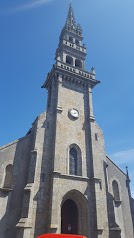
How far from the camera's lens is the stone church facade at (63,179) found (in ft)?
53.6

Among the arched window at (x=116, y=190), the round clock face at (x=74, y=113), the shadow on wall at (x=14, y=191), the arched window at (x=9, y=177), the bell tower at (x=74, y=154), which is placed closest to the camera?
→ the shadow on wall at (x=14, y=191)

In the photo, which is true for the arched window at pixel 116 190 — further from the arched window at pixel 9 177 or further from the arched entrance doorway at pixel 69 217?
the arched window at pixel 9 177

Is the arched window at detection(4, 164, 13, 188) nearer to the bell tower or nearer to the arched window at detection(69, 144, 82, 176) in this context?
the bell tower

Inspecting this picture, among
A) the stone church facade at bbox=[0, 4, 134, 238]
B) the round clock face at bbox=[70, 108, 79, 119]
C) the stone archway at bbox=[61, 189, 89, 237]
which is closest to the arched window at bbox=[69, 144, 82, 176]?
the stone church facade at bbox=[0, 4, 134, 238]

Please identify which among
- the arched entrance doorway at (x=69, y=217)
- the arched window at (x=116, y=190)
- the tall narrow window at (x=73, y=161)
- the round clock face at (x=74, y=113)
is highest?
the round clock face at (x=74, y=113)

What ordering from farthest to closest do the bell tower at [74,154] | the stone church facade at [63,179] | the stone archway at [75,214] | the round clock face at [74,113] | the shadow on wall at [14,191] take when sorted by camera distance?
the round clock face at [74,113], the stone archway at [75,214], the bell tower at [74,154], the stone church facade at [63,179], the shadow on wall at [14,191]

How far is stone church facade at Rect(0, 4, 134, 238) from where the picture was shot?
1634cm

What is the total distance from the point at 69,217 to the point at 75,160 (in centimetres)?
564

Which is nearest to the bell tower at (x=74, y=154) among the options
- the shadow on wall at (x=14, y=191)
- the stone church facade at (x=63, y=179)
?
the stone church facade at (x=63, y=179)

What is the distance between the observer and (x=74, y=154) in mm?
21266

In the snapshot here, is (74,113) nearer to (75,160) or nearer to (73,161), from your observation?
(75,160)

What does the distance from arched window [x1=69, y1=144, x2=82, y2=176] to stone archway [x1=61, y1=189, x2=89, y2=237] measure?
7.00 feet

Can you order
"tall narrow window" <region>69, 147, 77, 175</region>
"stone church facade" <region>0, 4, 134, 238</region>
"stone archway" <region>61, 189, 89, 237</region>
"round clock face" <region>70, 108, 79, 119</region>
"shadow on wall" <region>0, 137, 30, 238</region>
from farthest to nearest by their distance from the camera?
"round clock face" <region>70, 108, 79, 119</region> < "tall narrow window" <region>69, 147, 77, 175</region> < "stone archway" <region>61, 189, 89, 237</region> < "stone church facade" <region>0, 4, 134, 238</region> < "shadow on wall" <region>0, 137, 30, 238</region>

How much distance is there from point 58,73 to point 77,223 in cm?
1757
